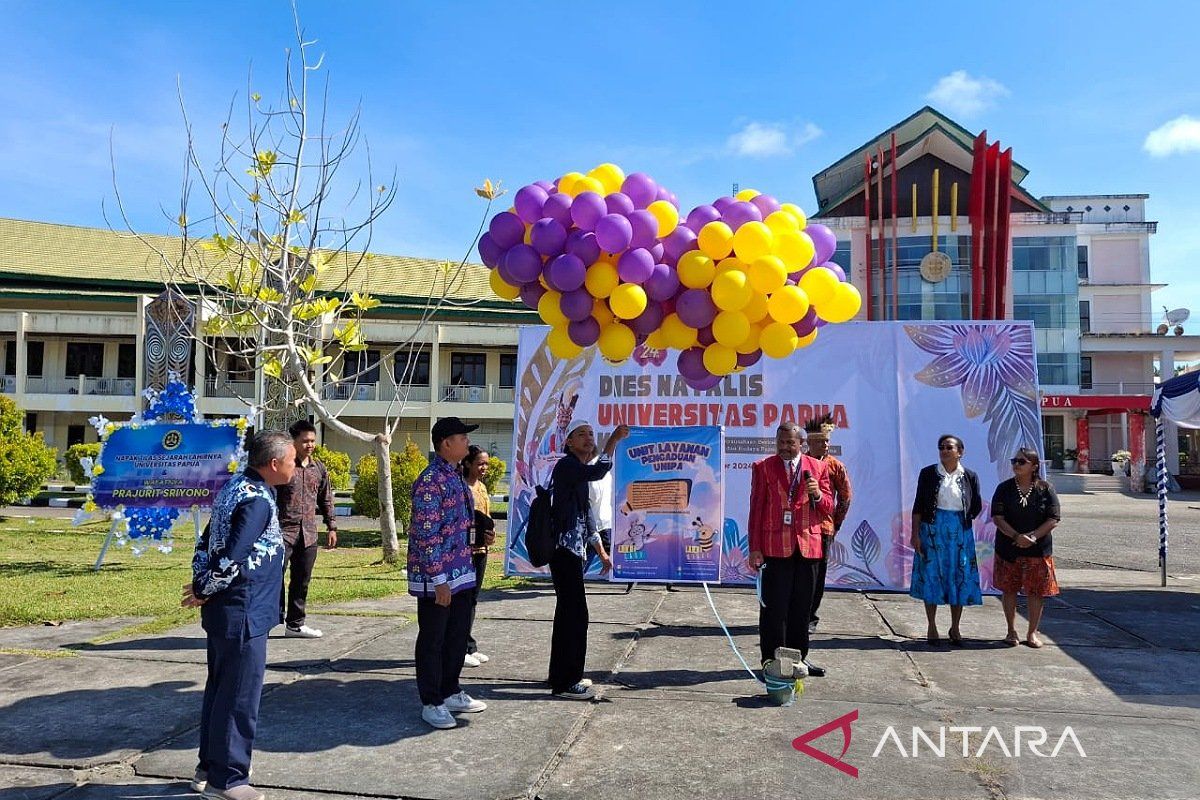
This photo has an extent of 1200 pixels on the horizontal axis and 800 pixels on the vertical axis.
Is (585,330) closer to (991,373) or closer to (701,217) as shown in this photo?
(701,217)

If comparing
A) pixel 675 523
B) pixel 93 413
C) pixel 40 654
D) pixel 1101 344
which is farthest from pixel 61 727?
pixel 1101 344

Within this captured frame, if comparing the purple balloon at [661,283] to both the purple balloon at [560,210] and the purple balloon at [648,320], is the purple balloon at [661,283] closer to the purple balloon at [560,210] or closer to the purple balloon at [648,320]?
the purple balloon at [648,320]

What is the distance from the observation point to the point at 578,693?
5.50m

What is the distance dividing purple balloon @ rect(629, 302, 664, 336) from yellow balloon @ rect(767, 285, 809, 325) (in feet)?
2.50

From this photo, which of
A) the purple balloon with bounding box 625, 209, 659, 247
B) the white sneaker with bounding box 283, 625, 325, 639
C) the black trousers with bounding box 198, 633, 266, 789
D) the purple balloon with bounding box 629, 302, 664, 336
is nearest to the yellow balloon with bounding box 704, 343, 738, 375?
the purple balloon with bounding box 629, 302, 664, 336

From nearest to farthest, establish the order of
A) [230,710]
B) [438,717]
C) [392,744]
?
[230,710]
[392,744]
[438,717]

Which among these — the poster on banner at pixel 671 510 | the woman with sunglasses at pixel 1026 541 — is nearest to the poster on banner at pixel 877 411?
the poster on banner at pixel 671 510

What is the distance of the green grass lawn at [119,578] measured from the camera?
826 centimetres

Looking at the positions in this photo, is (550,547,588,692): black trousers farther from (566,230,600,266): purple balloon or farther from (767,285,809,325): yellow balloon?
(767,285,809,325): yellow balloon

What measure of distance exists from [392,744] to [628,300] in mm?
2997

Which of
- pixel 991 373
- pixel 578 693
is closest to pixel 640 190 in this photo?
pixel 578 693

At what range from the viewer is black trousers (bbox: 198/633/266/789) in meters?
3.80

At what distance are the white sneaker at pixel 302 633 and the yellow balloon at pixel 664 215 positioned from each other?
4457 millimetres

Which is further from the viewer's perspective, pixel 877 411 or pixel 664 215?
pixel 877 411
